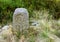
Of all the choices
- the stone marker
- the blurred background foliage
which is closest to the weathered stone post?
the stone marker

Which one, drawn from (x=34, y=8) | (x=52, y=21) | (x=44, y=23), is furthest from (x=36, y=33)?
(x=34, y=8)

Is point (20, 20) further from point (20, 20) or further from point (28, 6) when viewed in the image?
point (28, 6)

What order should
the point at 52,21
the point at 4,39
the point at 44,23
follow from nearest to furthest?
the point at 4,39
the point at 44,23
the point at 52,21

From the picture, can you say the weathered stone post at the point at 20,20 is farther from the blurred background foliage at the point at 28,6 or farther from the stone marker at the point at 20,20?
the blurred background foliage at the point at 28,6

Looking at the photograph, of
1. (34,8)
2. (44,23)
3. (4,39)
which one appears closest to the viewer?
(4,39)

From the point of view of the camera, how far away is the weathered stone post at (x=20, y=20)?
19.6ft

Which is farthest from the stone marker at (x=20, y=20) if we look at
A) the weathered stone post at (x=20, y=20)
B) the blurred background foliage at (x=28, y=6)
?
the blurred background foliage at (x=28, y=6)

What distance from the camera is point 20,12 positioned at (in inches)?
234

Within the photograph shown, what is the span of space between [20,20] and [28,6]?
1.59m

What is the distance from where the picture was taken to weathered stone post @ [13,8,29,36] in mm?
5961

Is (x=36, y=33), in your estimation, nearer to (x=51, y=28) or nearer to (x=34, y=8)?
(x=51, y=28)

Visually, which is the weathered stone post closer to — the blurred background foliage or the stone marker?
the stone marker

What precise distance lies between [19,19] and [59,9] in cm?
205

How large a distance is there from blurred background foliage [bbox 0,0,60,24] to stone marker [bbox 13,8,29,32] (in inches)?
33.8
